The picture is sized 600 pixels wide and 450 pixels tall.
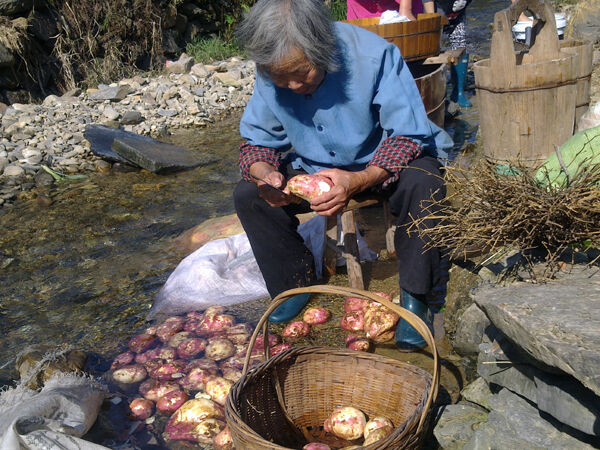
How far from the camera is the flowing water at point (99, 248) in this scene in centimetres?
314

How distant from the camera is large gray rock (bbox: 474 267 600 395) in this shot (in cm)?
138

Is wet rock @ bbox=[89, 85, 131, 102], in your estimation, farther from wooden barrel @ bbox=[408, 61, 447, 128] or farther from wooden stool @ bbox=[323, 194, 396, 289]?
wooden stool @ bbox=[323, 194, 396, 289]

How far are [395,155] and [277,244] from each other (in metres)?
0.74

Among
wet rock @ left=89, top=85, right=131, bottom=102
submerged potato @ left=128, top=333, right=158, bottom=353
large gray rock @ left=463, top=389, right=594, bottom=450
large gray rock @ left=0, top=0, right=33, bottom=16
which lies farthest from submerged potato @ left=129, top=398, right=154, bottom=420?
large gray rock @ left=0, top=0, right=33, bottom=16

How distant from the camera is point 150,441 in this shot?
2211 millimetres

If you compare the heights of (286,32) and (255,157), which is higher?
(286,32)

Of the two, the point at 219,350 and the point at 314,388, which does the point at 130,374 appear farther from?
the point at 314,388

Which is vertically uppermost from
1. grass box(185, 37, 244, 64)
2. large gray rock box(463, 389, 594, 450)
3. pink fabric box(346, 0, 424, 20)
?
pink fabric box(346, 0, 424, 20)

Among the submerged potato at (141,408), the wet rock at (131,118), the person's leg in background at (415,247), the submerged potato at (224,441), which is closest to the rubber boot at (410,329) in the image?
the person's leg in background at (415,247)

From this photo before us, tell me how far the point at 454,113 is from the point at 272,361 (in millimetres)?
5038

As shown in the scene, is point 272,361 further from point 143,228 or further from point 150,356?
point 143,228

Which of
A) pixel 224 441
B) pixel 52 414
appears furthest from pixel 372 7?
pixel 52 414

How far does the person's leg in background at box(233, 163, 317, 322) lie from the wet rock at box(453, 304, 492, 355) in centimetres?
86

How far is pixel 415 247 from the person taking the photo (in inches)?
97.2
